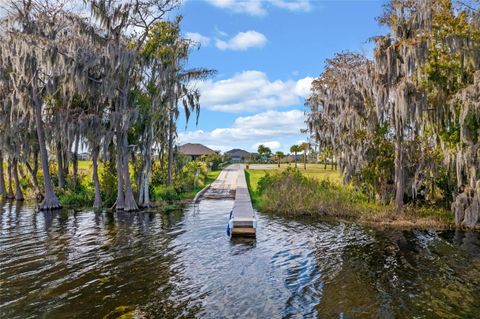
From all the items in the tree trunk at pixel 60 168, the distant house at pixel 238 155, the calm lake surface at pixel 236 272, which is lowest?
the calm lake surface at pixel 236 272

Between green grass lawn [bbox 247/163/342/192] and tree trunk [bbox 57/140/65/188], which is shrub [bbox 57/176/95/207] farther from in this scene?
green grass lawn [bbox 247/163/342/192]

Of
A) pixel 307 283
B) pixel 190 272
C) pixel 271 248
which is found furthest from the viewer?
pixel 271 248

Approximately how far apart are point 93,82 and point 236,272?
13693mm

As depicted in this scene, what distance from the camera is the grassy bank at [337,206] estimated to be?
1634 centimetres

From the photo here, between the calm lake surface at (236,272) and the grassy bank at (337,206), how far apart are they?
1651 millimetres

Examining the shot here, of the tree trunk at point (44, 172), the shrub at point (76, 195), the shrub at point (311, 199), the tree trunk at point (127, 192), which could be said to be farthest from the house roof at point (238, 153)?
the tree trunk at point (127, 192)

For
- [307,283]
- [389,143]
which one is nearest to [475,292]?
[307,283]

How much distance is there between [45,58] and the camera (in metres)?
17.9

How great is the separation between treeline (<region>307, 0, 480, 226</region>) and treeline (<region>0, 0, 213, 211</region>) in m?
10.1

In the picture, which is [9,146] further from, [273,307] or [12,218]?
[273,307]

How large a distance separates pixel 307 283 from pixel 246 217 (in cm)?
568

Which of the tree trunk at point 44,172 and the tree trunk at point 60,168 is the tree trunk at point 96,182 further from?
the tree trunk at point 60,168

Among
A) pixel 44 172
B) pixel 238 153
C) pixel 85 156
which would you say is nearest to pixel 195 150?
pixel 85 156

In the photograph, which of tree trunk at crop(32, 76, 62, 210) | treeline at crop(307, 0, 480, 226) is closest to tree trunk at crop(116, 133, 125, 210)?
tree trunk at crop(32, 76, 62, 210)
